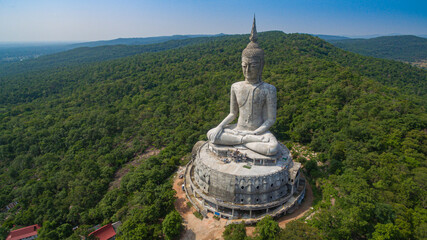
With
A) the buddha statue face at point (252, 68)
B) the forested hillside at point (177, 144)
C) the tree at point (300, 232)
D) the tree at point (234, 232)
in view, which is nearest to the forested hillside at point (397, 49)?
the forested hillside at point (177, 144)

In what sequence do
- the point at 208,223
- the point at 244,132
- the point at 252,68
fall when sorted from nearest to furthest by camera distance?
the point at 208,223, the point at 252,68, the point at 244,132

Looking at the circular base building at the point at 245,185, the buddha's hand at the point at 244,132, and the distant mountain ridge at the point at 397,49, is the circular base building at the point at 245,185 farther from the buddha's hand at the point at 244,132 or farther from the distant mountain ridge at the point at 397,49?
the distant mountain ridge at the point at 397,49

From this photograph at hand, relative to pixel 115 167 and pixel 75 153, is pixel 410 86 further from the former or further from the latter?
pixel 75 153

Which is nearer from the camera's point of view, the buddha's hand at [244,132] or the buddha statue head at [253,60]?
the buddha statue head at [253,60]

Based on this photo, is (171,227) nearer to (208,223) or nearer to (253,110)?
(208,223)

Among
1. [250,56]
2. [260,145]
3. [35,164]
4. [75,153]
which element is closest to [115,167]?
[75,153]

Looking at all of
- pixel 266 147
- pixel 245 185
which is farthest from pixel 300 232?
pixel 266 147

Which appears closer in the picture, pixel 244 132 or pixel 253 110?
pixel 244 132
